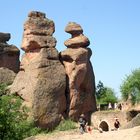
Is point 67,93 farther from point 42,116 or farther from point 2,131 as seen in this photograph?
point 2,131

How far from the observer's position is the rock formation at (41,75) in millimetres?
30469

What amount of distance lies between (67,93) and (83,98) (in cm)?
160

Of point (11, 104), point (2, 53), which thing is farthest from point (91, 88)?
point (11, 104)

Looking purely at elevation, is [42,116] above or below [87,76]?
below

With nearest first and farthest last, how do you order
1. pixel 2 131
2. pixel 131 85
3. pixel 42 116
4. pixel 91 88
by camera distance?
pixel 2 131, pixel 42 116, pixel 91 88, pixel 131 85

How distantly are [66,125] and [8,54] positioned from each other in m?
9.13

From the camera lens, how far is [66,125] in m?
30.8

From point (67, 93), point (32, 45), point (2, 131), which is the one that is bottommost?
point (2, 131)

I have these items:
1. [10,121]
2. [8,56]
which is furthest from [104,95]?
[10,121]

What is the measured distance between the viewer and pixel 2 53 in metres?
36.4

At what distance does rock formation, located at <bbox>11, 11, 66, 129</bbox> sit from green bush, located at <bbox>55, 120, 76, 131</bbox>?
35cm

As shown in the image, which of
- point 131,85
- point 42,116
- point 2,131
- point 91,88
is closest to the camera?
point 2,131

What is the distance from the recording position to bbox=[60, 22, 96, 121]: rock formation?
32.5 meters

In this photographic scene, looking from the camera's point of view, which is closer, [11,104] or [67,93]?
[11,104]
